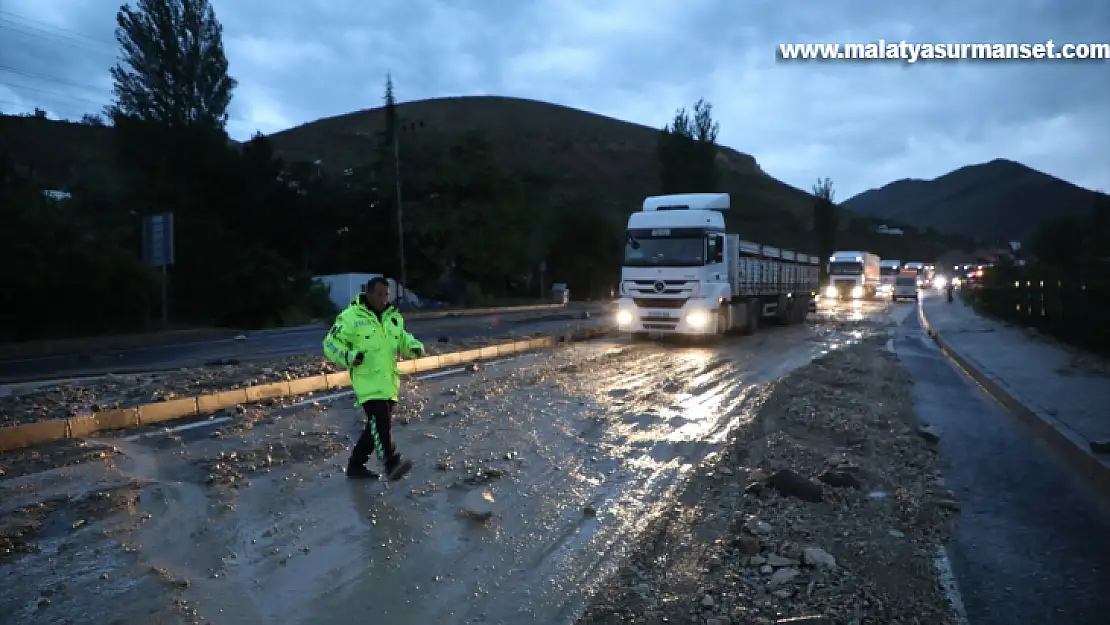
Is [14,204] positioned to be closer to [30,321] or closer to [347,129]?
[30,321]

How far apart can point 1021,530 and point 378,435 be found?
193 inches

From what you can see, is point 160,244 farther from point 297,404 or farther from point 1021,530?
point 1021,530

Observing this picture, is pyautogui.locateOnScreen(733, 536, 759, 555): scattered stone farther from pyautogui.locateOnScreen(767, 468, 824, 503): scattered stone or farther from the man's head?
the man's head

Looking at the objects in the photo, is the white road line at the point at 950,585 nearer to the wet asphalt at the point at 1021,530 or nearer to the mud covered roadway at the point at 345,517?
the wet asphalt at the point at 1021,530

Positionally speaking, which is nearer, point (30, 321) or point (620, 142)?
point (30, 321)

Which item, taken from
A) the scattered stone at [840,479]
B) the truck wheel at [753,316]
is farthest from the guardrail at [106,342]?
the scattered stone at [840,479]

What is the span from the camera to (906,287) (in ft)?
167

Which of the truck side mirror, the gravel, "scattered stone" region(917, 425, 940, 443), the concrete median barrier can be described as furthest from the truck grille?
"scattered stone" region(917, 425, 940, 443)

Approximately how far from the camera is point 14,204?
69.2 feet

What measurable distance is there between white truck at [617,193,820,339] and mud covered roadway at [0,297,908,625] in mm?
8552

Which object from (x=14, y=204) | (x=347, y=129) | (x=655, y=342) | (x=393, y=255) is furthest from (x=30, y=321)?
(x=347, y=129)

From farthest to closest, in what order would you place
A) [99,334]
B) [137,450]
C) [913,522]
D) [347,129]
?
[347,129] < [99,334] < [137,450] < [913,522]

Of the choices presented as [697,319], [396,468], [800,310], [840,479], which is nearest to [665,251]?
[697,319]

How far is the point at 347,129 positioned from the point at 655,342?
121 meters
